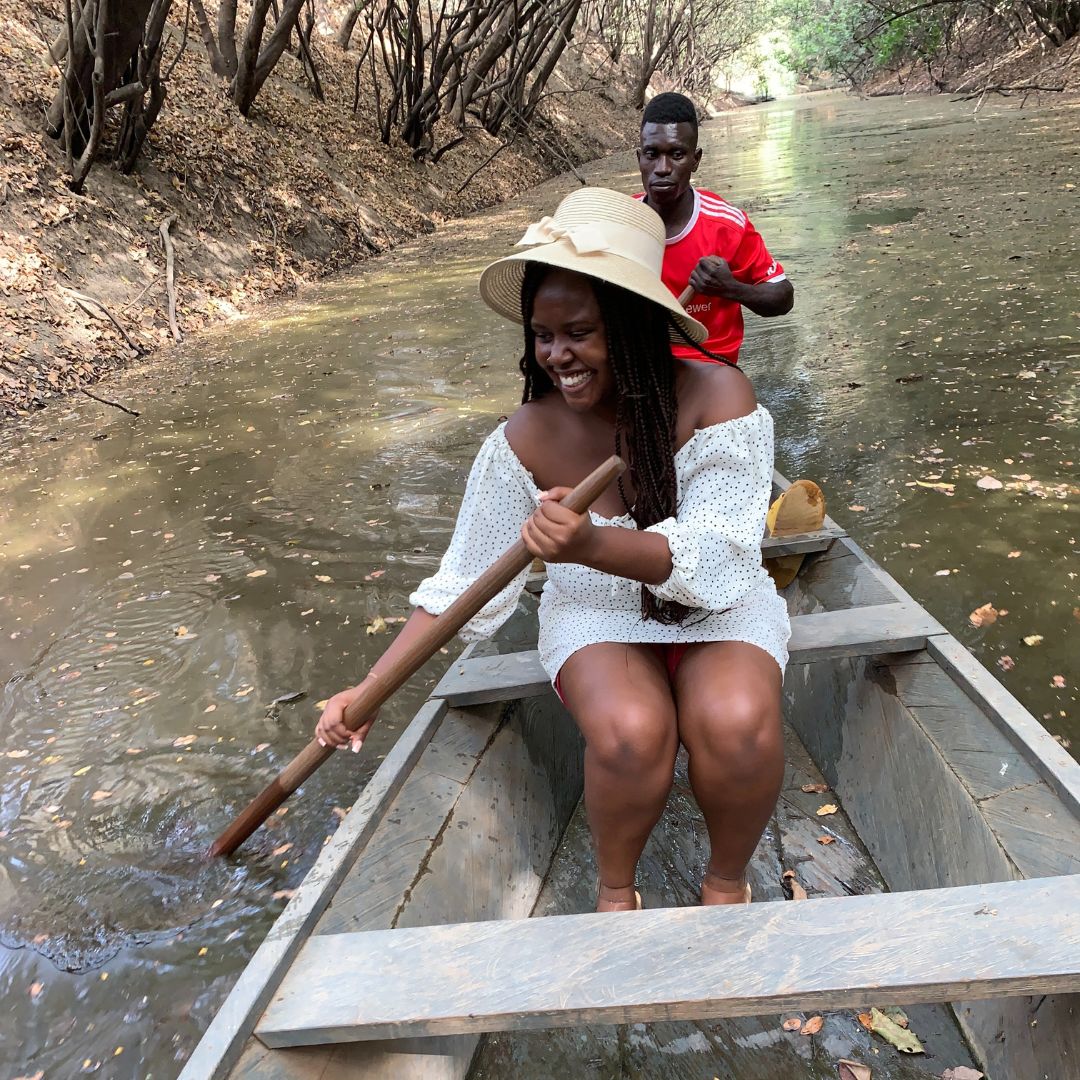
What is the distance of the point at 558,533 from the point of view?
→ 1.53 m

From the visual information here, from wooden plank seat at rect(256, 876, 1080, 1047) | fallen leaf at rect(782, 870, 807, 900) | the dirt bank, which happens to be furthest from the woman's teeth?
the dirt bank

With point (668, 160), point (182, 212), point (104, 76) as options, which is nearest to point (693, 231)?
point (668, 160)

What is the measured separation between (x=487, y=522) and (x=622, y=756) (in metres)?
0.58

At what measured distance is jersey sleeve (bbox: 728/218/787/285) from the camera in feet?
9.33

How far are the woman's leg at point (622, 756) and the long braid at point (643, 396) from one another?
174 millimetres

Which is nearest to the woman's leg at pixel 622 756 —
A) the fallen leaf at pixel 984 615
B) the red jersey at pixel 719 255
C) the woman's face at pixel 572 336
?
the woman's face at pixel 572 336

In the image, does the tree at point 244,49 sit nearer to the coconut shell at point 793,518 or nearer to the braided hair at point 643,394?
the coconut shell at point 793,518

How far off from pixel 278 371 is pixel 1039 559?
17.1ft

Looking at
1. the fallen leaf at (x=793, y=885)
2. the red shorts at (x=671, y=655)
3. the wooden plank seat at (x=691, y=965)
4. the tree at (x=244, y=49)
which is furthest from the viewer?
the tree at (x=244, y=49)

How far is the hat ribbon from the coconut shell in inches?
47.3

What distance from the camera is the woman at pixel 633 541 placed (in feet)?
5.49

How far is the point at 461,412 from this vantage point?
552 centimetres

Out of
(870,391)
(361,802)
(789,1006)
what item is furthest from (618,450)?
(870,391)

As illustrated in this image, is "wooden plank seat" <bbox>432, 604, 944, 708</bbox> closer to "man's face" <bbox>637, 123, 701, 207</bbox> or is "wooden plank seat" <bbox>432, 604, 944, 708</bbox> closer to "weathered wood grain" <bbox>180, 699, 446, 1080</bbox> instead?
"weathered wood grain" <bbox>180, 699, 446, 1080</bbox>
